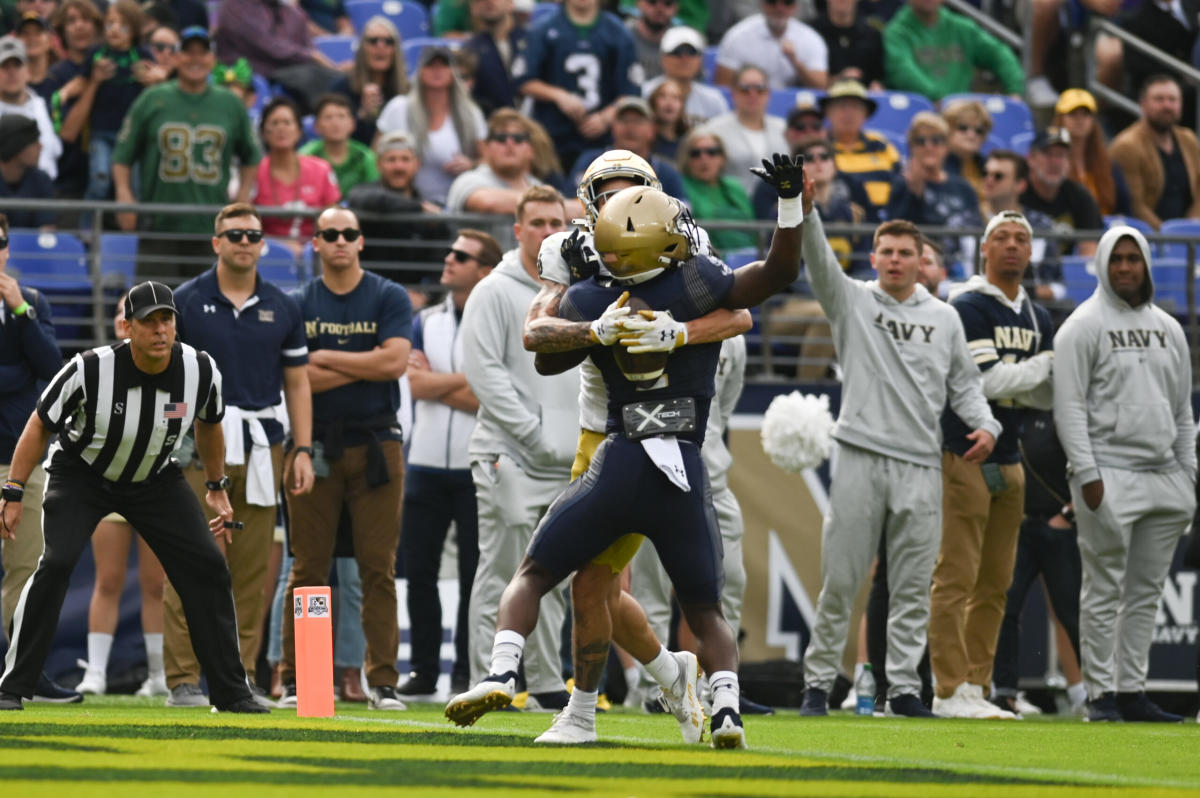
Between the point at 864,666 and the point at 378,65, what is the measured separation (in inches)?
221

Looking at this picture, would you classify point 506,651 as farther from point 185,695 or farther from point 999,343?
point 999,343

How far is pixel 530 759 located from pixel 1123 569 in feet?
14.9

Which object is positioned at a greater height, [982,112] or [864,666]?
[982,112]

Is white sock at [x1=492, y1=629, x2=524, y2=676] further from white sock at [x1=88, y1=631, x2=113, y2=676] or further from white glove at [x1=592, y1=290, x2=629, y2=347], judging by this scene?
white sock at [x1=88, y1=631, x2=113, y2=676]

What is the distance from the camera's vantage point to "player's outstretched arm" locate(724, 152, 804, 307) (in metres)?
6.30

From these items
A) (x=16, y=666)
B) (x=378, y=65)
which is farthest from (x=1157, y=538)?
(x=378, y=65)

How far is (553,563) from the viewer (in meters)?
6.48

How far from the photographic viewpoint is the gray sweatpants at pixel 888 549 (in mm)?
9391

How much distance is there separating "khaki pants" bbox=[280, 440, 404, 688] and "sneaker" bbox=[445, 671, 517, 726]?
322cm

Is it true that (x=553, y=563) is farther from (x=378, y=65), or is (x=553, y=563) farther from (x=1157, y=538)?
(x=378, y=65)

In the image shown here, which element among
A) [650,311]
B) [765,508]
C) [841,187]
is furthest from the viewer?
[841,187]

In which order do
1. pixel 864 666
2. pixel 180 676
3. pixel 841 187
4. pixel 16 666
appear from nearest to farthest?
1. pixel 16 666
2. pixel 180 676
3. pixel 864 666
4. pixel 841 187

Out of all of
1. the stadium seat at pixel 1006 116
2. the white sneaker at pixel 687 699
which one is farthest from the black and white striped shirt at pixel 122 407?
the stadium seat at pixel 1006 116

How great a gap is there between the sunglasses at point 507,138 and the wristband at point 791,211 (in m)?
5.64
